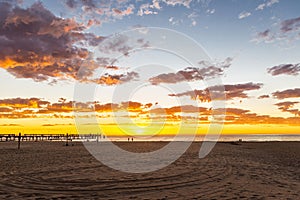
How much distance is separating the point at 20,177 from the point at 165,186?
7.56m

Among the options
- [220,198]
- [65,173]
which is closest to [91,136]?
[65,173]

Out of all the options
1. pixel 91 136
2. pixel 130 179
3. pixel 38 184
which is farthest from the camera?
pixel 91 136

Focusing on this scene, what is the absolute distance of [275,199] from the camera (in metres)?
9.45

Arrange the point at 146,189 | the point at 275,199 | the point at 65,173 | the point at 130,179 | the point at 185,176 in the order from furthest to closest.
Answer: the point at 65,173
the point at 185,176
the point at 130,179
the point at 146,189
the point at 275,199

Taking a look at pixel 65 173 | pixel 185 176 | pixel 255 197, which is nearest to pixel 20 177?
pixel 65 173

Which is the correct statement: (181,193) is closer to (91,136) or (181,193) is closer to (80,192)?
(80,192)

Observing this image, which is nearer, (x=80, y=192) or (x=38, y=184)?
(x=80, y=192)

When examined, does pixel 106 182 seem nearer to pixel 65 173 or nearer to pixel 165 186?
pixel 165 186

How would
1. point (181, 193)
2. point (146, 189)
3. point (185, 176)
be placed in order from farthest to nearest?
point (185, 176) < point (146, 189) < point (181, 193)

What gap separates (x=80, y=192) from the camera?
412 inches

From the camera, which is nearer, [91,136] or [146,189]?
[146,189]

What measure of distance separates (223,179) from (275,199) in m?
3.96

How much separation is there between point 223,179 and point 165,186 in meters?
3.40

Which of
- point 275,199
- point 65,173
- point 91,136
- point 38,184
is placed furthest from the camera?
point 91,136
